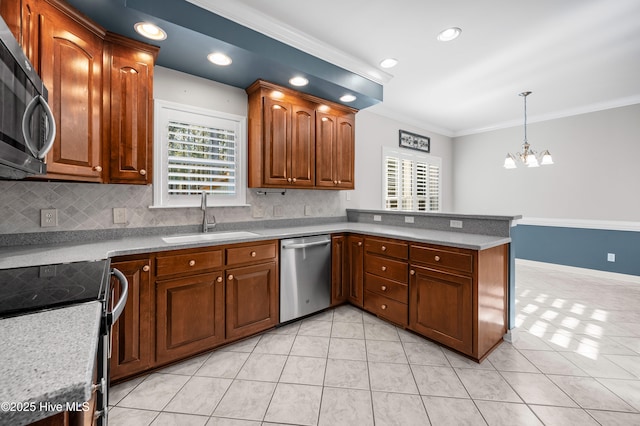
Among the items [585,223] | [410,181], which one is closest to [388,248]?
[410,181]

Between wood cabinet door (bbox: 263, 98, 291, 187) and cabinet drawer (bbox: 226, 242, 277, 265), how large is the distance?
714mm

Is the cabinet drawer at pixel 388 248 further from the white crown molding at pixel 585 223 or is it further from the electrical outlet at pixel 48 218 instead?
the electrical outlet at pixel 48 218

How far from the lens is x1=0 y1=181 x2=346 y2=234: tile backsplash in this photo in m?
1.86

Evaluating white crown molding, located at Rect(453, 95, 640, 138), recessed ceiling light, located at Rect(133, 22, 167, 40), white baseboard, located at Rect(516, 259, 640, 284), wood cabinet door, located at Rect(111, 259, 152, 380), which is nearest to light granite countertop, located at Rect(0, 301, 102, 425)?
wood cabinet door, located at Rect(111, 259, 152, 380)

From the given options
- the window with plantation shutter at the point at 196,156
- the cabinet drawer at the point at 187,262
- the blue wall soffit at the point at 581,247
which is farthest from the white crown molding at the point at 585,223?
the cabinet drawer at the point at 187,262

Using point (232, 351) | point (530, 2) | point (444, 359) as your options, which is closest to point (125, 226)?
point (232, 351)

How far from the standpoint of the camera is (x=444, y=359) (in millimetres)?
2158

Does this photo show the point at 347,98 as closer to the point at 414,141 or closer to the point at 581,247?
the point at 414,141

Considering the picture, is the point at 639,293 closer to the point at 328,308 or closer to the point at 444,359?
the point at 444,359

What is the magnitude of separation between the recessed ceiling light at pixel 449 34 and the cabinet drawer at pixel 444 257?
196 cm

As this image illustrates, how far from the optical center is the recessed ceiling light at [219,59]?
88.3 inches

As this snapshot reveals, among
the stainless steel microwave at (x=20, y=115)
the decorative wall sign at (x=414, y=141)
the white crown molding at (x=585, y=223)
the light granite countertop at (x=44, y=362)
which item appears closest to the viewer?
the light granite countertop at (x=44, y=362)

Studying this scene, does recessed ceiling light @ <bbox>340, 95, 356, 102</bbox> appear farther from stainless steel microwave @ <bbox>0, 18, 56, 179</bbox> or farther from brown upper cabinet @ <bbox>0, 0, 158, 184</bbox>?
stainless steel microwave @ <bbox>0, 18, 56, 179</bbox>

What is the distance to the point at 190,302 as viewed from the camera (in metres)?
2.07
